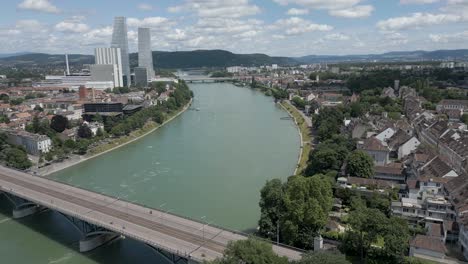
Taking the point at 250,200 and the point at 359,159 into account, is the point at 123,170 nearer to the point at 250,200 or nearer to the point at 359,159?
the point at 250,200

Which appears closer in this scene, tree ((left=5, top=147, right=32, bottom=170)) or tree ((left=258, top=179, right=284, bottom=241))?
tree ((left=258, top=179, right=284, bottom=241))

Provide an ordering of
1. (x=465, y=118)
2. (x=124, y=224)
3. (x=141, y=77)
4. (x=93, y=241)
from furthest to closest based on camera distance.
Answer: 1. (x=141, y=77)
2. (x=465, y=118)
3. (x=93, y=241)
4. (x=124, y=224)

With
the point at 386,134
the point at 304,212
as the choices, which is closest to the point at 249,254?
the point at 304,212

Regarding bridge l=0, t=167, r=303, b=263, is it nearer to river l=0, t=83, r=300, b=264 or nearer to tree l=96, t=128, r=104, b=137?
river l=0, t=83, r=300, b=264

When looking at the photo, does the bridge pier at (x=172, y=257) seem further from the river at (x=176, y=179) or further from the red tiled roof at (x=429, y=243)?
the red tiled roof at (x=429, y=243)

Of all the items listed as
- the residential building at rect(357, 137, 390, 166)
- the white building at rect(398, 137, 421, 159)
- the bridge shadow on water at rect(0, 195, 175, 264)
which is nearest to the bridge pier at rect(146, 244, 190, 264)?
the bridge shadow on water at rect(0, 195, 175, 264)

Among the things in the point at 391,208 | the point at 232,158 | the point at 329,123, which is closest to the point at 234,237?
the point at 391,208

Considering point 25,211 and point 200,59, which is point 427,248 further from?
point 200,59
